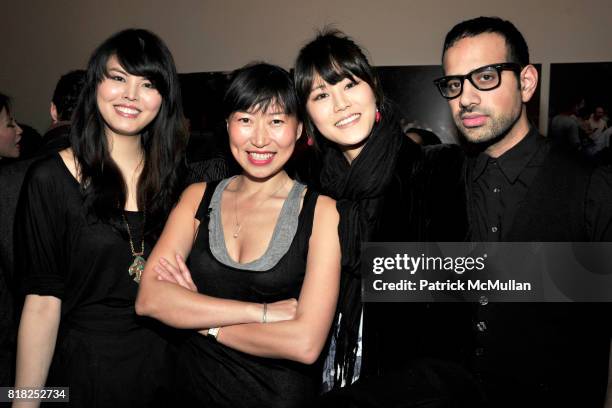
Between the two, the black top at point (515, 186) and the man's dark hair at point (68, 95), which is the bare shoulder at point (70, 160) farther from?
the black top at point (515, 186)

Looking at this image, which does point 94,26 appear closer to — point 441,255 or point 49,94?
point 49,94

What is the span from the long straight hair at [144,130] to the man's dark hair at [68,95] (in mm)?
686

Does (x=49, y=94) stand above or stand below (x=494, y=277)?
above

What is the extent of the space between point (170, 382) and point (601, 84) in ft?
14.4

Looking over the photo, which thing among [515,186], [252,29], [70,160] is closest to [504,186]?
[515,186]

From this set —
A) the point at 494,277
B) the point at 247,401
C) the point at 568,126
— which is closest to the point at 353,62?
the point at 494,277

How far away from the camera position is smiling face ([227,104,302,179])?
2.03 metres

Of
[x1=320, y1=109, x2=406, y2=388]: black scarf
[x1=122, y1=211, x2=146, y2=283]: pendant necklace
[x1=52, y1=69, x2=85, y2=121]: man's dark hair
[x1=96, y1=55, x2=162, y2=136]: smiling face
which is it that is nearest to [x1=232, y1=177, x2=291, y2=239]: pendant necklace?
[x1=320, y1=109, x2=406, y2=388]: black scarf

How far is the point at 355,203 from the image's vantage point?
207 centimetres

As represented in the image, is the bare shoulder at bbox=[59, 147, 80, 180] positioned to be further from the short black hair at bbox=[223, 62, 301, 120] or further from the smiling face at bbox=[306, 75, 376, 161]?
the smiling face at bbox=[306, 75, 376, 161]

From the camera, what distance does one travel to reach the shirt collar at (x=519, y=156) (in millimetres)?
1907

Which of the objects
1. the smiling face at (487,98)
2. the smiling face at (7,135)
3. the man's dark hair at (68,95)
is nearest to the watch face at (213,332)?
the smiling face at (487,98)

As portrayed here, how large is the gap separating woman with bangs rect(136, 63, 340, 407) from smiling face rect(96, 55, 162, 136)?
338 mm

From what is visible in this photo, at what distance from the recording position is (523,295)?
186cm
